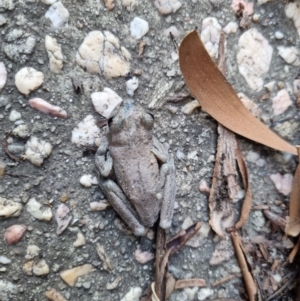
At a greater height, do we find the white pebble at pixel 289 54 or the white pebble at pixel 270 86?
the white pebble at pixel 289 54

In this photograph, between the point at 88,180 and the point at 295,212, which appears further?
the point at 295,212

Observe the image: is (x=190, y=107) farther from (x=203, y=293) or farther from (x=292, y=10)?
(x=203, y=293)

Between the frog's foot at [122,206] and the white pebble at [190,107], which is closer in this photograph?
the frog's foot at [122,206]

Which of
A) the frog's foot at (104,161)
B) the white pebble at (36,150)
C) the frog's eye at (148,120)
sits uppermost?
the frog's eye at (148,120)

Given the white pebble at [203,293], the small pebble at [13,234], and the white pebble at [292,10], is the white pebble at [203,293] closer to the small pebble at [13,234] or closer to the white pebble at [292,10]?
the small pebble at [13,234]

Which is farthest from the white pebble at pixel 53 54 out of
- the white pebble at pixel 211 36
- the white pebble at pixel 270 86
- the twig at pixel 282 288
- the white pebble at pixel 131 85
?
the twig at pixel 282 288

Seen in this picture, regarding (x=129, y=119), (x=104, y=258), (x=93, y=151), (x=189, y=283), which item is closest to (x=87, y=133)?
(x=93, y=151)

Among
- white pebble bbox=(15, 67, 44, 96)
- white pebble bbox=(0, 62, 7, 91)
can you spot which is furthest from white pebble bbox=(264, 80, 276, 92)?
white pebble bbox=(0, 62, 7, 91)
